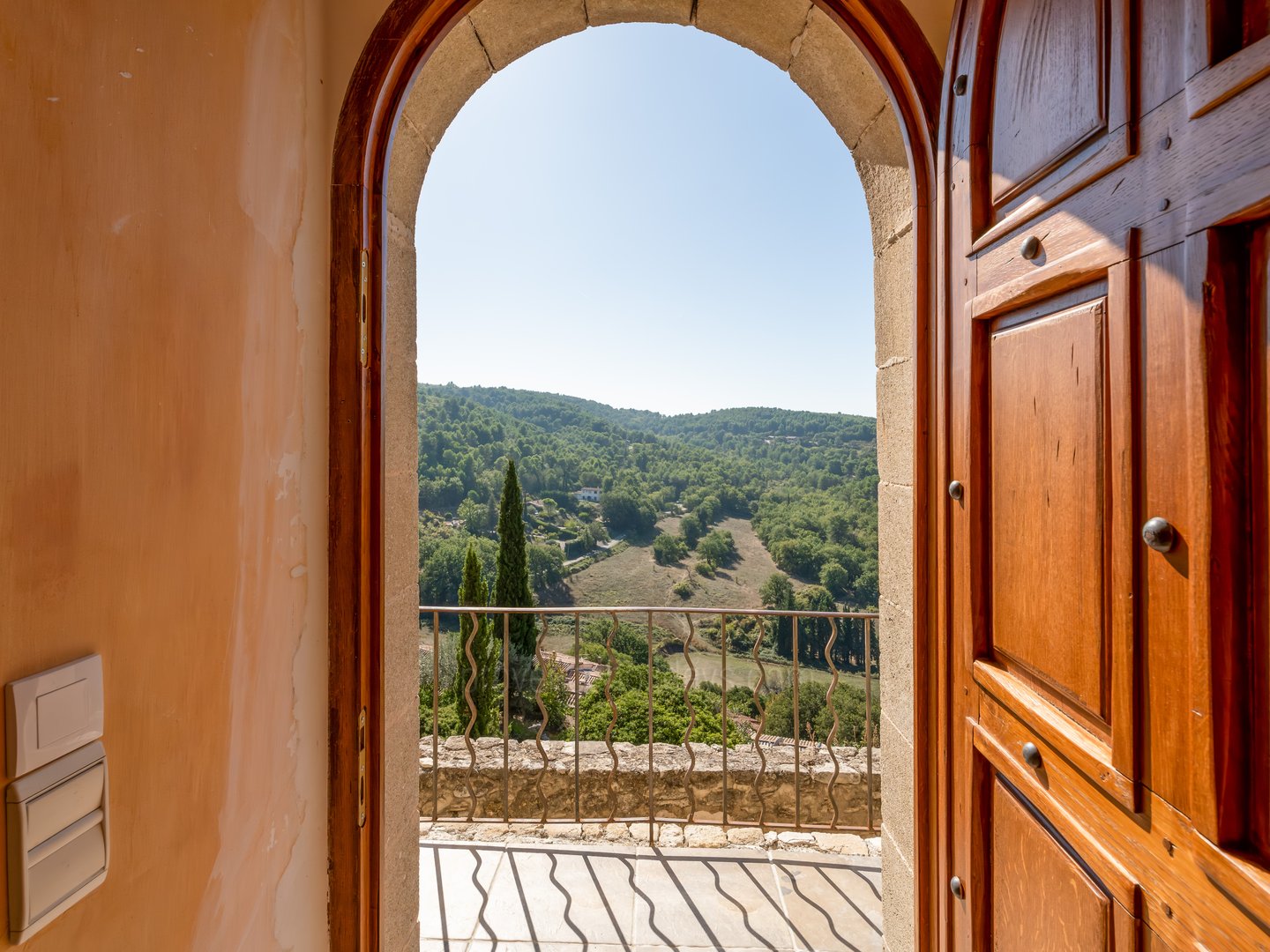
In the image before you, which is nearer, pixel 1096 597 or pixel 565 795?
pixel 1096 597

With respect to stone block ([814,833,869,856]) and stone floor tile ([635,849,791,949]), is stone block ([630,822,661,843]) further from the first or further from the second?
stone block ([814,833,869,856])

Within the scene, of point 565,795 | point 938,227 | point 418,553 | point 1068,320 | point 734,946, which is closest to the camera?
point 1068,320

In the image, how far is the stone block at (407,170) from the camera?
120 cm

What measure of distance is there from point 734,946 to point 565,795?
1.43 m

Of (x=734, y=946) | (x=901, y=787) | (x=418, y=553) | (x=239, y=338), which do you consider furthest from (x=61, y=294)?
(x=734, y=946)

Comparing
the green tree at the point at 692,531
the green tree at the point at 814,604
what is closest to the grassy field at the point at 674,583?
the green tree at the point at 692,531

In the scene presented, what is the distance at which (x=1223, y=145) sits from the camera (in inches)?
19.5

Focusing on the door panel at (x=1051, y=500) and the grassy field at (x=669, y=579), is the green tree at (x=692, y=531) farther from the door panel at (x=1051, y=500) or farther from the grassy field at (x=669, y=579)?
the door panel at (x=1051, y=500)

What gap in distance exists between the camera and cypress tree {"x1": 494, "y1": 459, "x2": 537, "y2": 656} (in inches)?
329

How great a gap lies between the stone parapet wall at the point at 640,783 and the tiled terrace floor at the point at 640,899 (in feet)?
1.33

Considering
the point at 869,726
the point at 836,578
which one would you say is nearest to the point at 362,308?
the point at 869,726

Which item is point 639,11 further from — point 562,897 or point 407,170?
point 562,897

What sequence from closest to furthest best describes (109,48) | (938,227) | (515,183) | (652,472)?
(109,48) → (938,227) → (515,183) → (652,472)

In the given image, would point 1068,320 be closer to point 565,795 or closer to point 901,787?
point 901,787
